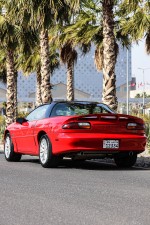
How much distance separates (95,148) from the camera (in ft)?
41.2

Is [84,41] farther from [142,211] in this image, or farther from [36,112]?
[142,211]

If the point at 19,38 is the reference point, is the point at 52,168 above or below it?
below

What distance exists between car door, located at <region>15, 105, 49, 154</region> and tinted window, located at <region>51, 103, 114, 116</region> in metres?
0.38

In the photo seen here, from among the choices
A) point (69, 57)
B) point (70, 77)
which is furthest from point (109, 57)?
point (70, 77)

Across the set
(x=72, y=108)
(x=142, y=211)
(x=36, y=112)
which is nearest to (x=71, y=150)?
(x=72, y=108)

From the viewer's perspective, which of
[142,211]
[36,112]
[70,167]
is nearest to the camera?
[142,211]

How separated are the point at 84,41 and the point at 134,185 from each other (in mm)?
18754

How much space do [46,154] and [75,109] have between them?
1.30 metres

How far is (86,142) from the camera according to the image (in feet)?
41.2

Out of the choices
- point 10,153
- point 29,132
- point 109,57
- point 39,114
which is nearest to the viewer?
point 29,132

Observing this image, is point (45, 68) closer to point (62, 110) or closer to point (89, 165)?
point (89, 165)

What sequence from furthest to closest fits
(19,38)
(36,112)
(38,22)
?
(19,38)
(38,22)
(36,112)

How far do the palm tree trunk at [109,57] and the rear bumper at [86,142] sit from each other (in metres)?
6.79

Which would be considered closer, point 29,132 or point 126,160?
point 126,160
